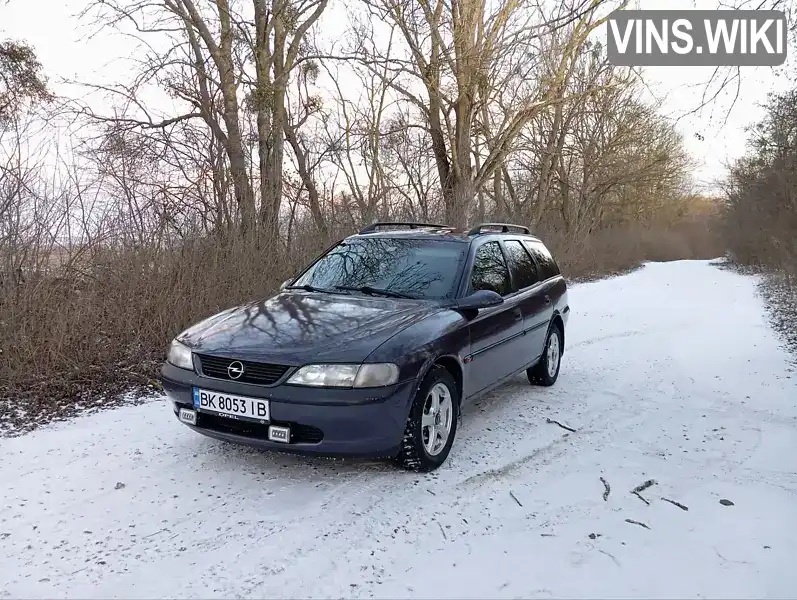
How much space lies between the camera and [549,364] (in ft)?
22.2

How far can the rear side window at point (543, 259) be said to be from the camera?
6.78m

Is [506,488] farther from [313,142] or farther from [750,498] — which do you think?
[313,142]

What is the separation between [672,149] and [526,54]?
21.9 m

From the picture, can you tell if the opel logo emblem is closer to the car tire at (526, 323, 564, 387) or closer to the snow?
the snow

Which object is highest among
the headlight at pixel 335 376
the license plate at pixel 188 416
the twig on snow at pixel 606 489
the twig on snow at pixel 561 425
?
the headlight at pixel 335 376

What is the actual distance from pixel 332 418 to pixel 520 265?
3.10 meters

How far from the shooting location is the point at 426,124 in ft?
70.7

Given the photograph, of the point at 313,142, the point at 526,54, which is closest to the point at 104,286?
the point at 313,142

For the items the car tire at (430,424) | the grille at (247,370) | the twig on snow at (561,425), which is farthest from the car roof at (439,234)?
the grille at (247,370)

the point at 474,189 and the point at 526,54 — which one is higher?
the point at 526,54

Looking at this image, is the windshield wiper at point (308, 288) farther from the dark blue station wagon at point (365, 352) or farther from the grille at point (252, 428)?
the grille at point (252, 428)

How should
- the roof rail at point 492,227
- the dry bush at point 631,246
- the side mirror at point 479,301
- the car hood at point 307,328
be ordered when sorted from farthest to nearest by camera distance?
the dry bush at point 631,246, the roof rail at point 492,227, the side mirror at point 479,301, the car hood at point 307,328

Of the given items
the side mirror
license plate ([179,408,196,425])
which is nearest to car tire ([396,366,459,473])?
the side mirror

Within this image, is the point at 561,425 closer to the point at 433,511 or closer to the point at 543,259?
the point at 433,511
